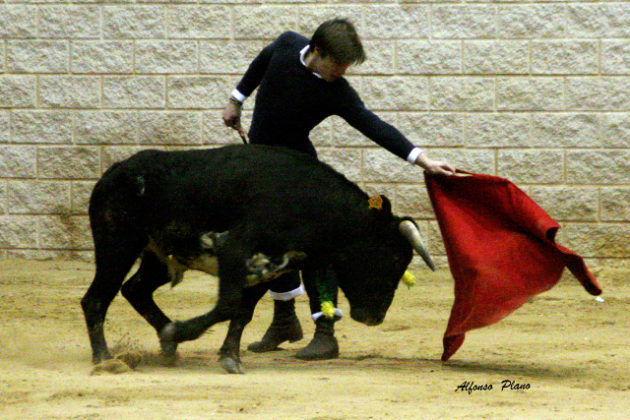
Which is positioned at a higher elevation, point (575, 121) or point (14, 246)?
point (575, 121)

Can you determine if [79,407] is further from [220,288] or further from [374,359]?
[374,359]

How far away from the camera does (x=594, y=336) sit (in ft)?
20.5

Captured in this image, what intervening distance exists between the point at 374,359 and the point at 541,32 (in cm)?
389

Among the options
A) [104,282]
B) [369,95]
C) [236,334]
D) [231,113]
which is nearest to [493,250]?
[236,334]

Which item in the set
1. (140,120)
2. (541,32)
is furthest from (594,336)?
(140,120)

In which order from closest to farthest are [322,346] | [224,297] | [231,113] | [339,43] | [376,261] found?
[224,297] < [339,43] < [376,261] < [322,346] < [231,113]

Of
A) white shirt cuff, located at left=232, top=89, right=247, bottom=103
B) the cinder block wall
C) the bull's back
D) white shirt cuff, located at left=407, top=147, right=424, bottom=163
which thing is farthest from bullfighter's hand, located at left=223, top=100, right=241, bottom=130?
the cinder block wall

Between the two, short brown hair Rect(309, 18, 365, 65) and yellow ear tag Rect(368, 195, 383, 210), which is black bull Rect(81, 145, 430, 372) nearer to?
yellow ear tag Rect(368, 195, 383, 210)

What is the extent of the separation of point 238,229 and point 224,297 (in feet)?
1.09

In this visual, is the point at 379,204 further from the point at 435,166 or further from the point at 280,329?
the point at 280,329

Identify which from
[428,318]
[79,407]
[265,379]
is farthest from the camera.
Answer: [428,318]

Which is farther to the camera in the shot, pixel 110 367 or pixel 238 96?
pixel 238 96

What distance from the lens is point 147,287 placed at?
5434 millimetres

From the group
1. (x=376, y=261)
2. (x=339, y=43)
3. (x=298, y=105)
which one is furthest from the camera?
(x=298, y=105)
